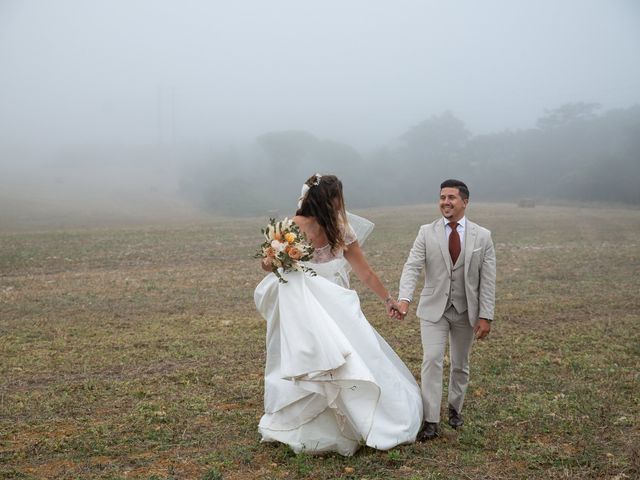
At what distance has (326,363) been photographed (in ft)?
18.4

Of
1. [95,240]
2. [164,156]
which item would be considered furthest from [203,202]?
[95,240]

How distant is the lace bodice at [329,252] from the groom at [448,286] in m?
0.60

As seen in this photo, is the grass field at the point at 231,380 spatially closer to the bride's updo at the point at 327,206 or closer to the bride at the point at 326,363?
the bride at the point at 326,363

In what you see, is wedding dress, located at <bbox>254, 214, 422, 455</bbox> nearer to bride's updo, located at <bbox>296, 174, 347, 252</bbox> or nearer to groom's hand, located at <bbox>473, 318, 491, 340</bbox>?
bride's updo, located at <bbox>296, 174, 347, 252</bbox>

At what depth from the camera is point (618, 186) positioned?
6425 cm

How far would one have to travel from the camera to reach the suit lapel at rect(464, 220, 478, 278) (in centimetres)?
632

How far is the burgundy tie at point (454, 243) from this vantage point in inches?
252

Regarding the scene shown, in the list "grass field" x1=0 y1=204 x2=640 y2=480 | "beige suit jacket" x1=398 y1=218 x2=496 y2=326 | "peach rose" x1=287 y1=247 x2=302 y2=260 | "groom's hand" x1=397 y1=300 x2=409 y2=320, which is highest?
"peach rose" x1=287 y1=247 x2=302 y2=260

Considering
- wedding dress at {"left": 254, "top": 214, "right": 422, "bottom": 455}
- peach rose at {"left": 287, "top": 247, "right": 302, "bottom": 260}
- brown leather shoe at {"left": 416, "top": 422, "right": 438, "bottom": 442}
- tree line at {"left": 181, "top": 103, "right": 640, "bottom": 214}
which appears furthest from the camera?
tree line at {"left": 181, "top": 103, "right": 640, "bottom": 214}

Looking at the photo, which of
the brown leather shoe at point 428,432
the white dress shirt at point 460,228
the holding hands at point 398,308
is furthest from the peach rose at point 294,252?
the brown leather shoe at point 428,432

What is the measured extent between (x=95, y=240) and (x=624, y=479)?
2500 centimetres

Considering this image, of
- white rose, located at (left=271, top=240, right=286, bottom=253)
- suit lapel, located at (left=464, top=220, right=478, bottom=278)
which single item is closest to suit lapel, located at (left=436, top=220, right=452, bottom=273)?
suit lapel, located at (left=464, top=220, right=478, bottom=278)

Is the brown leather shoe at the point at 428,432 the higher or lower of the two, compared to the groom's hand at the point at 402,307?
lower

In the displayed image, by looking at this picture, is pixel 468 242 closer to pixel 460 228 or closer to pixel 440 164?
pixel 460 228
